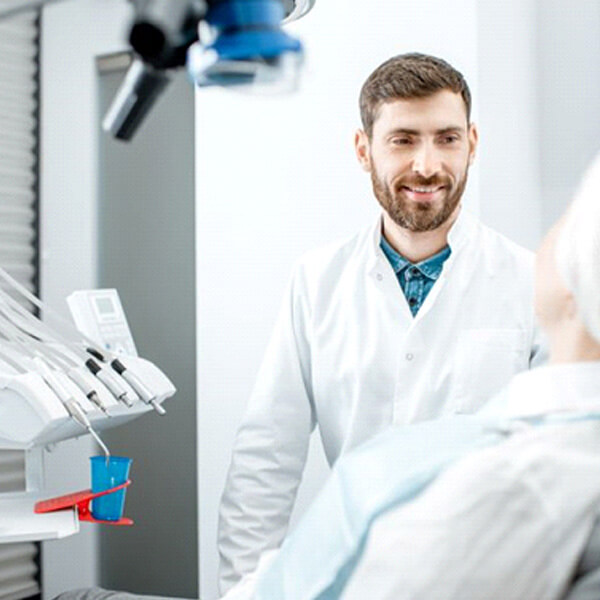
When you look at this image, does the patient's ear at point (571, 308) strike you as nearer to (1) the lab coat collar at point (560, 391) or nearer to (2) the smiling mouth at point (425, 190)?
(1) the lab coat collar at point (560, 391)

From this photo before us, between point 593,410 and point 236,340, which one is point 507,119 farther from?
point 593,410

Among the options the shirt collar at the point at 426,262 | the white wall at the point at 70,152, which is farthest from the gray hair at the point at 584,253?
the white wall at the point at 70,152

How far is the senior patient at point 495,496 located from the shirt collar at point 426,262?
0.88 m

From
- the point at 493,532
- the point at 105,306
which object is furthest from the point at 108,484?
the point at 493,532

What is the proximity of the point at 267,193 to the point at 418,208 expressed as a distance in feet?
2.10

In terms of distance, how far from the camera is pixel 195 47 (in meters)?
0.80

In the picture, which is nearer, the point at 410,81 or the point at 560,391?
the point at 560,391

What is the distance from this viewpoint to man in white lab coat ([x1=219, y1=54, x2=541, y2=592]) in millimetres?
1803

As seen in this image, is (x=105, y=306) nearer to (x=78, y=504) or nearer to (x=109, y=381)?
(x=109, y=381)

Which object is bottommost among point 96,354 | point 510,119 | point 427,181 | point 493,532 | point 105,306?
point 493,532

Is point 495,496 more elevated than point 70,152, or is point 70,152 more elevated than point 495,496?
point 70,152

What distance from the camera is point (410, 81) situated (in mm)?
1789

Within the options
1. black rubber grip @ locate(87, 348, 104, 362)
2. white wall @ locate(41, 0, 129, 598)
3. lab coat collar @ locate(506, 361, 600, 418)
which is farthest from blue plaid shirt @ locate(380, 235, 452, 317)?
white wall @ locate(41, 0, 129, 598)

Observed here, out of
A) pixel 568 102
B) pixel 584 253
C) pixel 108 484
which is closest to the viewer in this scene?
pixel 584 253
